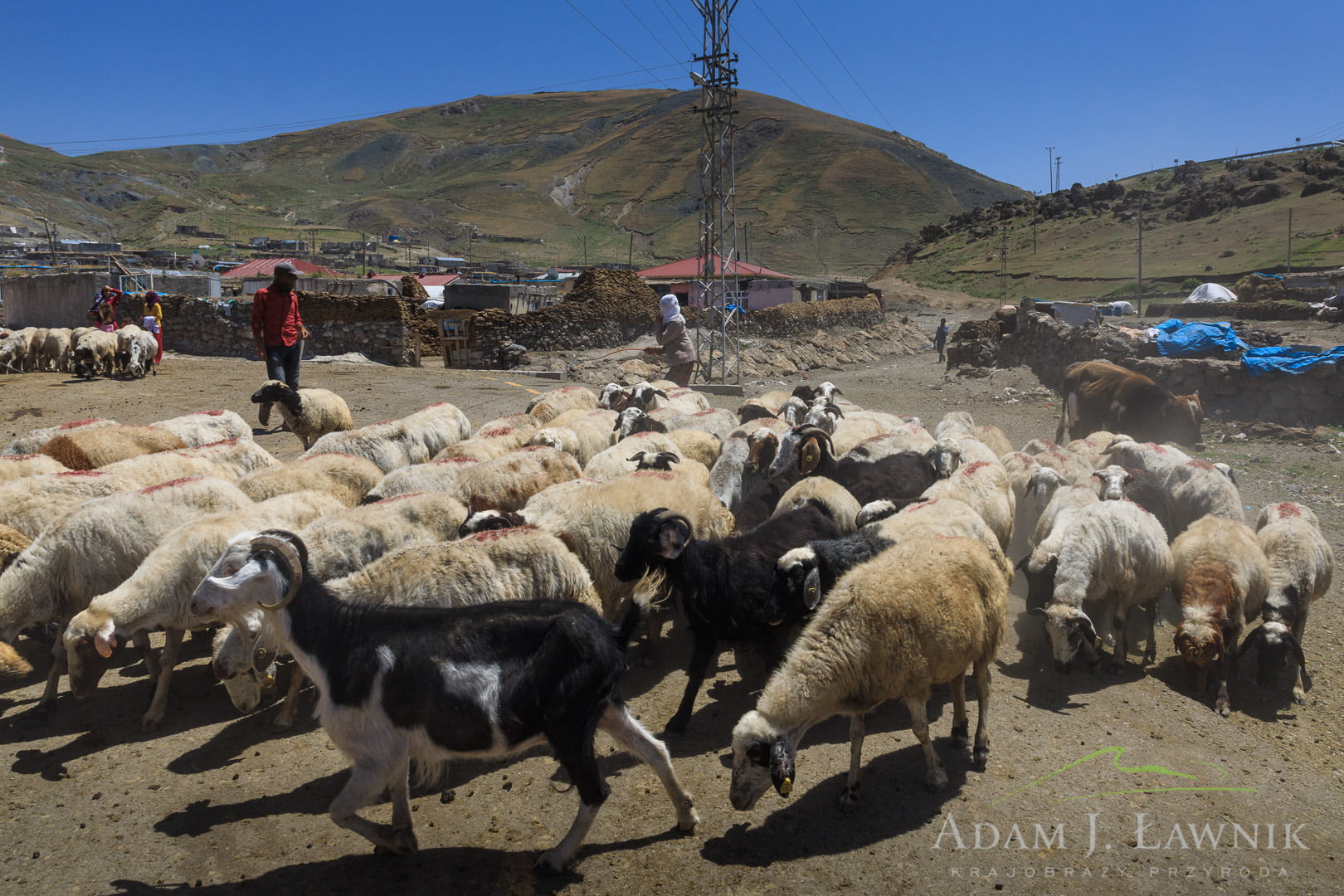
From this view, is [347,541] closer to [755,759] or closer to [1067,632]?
[755,759]

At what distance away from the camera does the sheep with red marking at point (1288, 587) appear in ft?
20.9

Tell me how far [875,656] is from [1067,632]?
101 inches

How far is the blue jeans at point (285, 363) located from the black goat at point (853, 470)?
23.7ft

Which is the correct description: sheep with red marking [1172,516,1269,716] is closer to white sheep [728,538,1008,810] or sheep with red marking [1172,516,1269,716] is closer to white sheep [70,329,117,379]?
white sheep [728,538,1008,810]

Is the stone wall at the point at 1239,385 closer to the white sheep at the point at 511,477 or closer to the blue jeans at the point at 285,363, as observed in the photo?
the white sheep at the point at 511,477

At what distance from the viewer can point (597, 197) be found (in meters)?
148

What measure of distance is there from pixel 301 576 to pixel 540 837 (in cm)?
175

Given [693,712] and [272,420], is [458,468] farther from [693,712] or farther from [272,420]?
[272,420]

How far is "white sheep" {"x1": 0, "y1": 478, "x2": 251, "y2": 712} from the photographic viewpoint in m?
5.74

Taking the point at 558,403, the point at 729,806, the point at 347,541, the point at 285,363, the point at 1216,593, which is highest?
the point at 285,363

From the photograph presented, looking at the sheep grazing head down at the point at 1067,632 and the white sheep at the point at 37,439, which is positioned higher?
the white sheep at the point at 37,439

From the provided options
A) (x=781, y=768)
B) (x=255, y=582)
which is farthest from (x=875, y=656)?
(x=255, y=582)

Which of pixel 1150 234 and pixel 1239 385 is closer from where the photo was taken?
pixel 1239 385

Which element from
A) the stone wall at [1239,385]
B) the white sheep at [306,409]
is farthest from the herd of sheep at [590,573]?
the stone wall at [1239,385]
